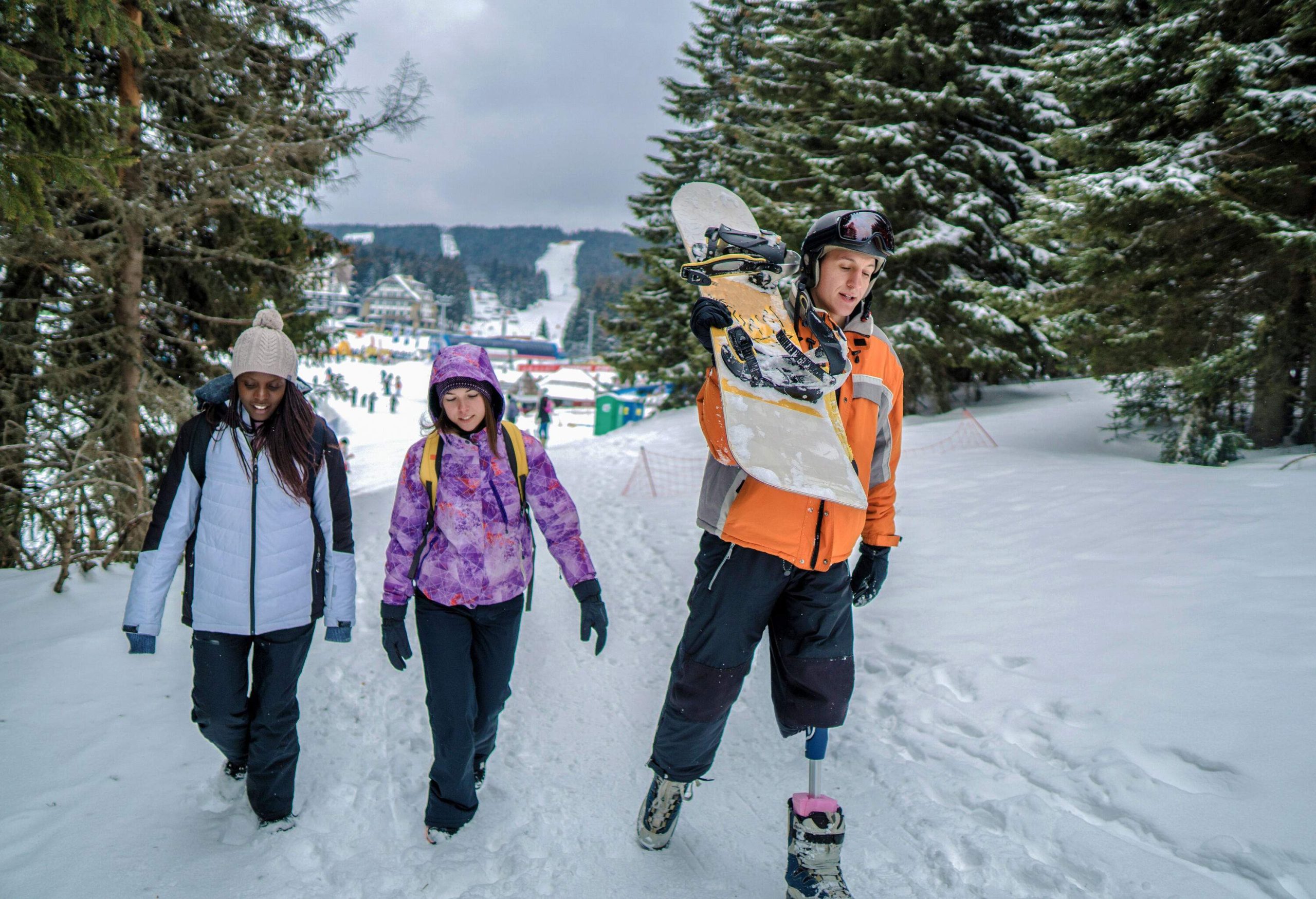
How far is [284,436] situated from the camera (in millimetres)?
2758

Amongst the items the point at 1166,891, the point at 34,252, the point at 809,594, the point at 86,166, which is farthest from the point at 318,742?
the point at 34,252

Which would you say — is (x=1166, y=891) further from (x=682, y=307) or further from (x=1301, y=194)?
(x=682, y=307)

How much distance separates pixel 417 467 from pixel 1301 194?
858 centimetres

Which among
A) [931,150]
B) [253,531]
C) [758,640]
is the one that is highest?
[931,150]

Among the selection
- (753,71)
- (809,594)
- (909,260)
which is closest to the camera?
(809,594)

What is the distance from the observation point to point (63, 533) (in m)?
4.75

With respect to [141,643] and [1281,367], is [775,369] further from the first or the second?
[1281,367]

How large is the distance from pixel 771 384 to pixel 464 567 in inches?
57.5

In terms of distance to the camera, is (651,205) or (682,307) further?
(651,205)

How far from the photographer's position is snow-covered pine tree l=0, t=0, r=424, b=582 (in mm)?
6270


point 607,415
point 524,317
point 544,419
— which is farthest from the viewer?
point 524,317

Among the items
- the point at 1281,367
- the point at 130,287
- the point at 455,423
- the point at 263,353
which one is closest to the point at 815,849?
the point at 455,423

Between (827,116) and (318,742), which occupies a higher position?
(827,116)

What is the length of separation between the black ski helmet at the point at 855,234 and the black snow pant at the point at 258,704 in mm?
2573
